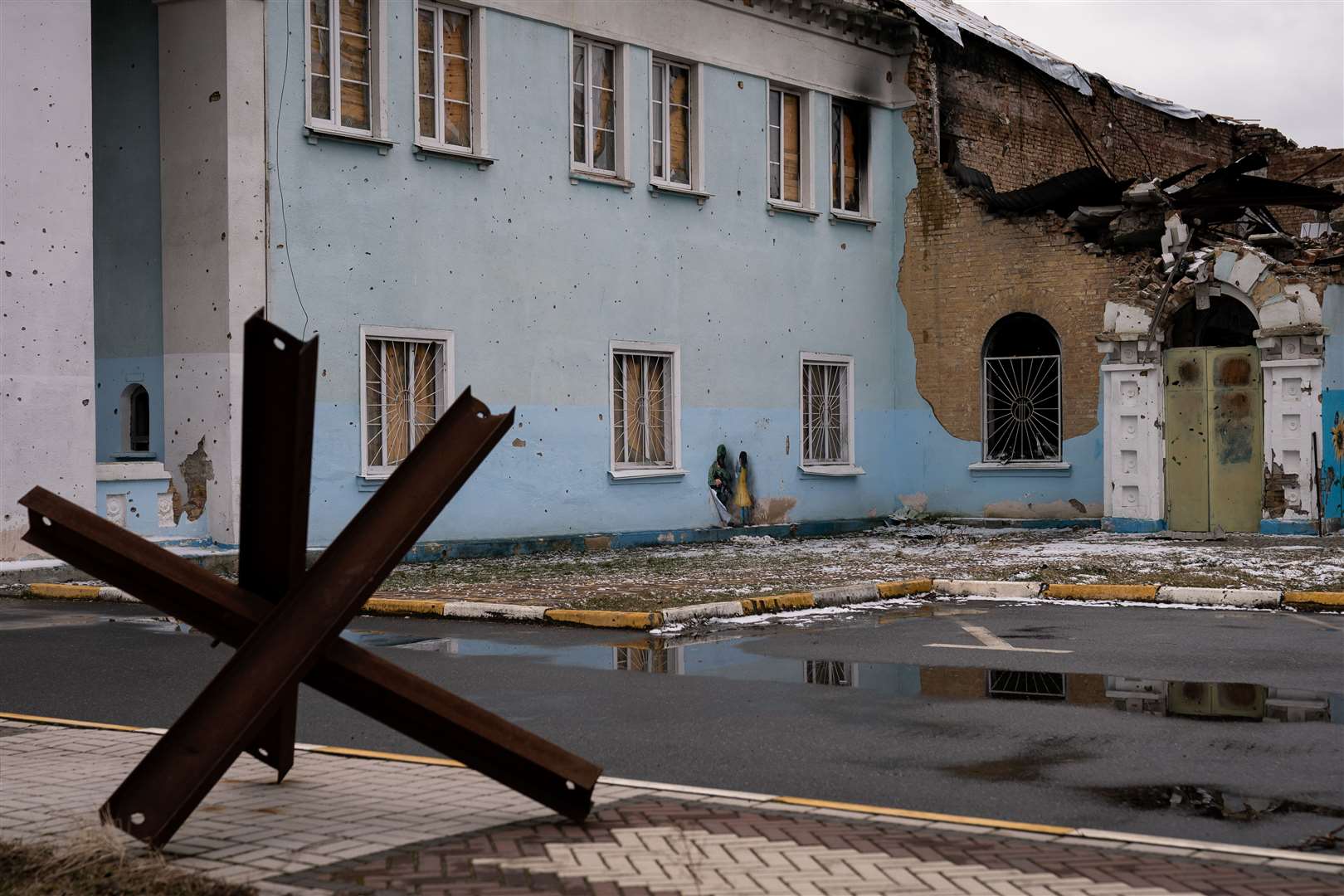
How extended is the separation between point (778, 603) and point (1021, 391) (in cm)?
1147

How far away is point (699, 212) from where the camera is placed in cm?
2242

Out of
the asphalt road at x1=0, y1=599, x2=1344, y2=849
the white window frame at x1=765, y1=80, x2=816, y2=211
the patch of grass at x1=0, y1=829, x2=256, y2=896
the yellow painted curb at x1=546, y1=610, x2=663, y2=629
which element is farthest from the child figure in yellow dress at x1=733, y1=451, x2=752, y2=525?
the patch of grass at x1=0, y1=829, x2=256, y2=896

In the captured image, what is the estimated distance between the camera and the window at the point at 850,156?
24828 mm

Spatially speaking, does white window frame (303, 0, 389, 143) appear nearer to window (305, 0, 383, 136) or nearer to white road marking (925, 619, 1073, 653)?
window (305, 0, 383, 136)

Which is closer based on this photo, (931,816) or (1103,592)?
(931,816)

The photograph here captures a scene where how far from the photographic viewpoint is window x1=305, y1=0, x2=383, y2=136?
18.0 meters

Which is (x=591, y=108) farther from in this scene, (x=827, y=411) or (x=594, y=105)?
(x=827, y=411)

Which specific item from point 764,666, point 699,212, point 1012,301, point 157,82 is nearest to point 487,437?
point 764,666

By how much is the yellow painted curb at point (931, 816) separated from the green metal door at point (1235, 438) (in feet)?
54.0

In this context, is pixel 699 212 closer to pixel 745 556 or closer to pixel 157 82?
pixel 745 556

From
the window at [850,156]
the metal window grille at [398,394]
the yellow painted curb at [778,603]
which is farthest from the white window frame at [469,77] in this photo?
the yellow painted curb at [778,603]

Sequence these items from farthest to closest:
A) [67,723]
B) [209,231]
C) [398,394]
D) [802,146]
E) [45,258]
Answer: [802,146] < [398,394] < [209,231] < [45,258] < [67,723]

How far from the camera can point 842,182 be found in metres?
24.9

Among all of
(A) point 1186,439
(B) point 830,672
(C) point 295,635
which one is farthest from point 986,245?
(C) point 295,635
